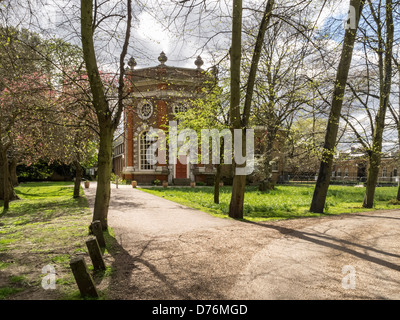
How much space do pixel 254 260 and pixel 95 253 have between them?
9.00 ft

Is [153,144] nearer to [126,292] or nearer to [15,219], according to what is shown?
[15,219]

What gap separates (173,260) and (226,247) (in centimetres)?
132

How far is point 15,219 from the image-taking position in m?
10.1

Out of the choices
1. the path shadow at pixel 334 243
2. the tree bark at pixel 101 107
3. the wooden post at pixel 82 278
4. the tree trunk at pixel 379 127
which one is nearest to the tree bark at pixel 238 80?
the path shadow at pixel 334 243

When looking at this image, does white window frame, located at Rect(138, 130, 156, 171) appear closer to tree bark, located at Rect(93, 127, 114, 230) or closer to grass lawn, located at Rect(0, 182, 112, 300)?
grass lawn, located at Rect(0, 182, 112, 300)

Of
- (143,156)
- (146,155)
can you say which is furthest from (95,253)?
(143,156)

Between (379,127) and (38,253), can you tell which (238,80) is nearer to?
(38,253)

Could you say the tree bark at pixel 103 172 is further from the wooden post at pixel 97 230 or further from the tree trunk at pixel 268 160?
the tree trunk at pixel 268 160

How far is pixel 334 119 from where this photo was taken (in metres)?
10.5

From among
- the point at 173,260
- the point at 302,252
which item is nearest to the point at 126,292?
the point at 173,260

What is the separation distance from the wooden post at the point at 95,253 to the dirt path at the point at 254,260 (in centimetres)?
32

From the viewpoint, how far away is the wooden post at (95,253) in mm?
4441

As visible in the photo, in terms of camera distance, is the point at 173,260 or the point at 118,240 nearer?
the point at 173,260

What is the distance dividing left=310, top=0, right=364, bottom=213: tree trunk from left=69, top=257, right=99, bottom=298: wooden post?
8.94 meters
